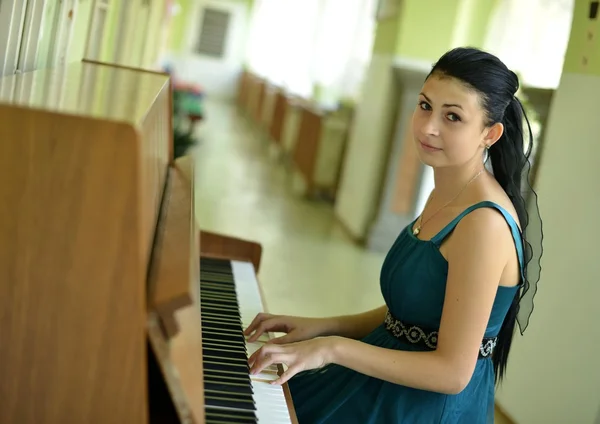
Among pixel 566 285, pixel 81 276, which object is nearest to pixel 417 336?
pixel 81 276

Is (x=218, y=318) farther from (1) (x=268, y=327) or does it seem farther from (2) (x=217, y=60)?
(2) (x=217, y=60)

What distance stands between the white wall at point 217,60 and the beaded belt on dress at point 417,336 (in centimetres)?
1923

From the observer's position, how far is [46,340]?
100 cm

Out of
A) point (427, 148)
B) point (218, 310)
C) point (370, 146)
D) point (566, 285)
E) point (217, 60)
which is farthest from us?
point (217, 60)

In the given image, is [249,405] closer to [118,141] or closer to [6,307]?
[6,307]

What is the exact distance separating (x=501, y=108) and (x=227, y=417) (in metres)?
0.86

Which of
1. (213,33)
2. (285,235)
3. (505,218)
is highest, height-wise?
(213,33)

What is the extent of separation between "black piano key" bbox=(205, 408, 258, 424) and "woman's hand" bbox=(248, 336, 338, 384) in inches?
5.6

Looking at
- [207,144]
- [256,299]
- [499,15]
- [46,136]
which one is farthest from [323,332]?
[207,144]

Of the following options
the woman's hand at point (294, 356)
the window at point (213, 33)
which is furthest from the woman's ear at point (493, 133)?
the window at point (213, 33)

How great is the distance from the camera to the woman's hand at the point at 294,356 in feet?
4.81

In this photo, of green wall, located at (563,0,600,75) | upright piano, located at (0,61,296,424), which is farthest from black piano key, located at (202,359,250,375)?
green wall, located at (563,0,600,75)

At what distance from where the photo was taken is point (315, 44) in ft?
36.9

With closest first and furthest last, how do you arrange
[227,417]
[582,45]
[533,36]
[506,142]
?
[227,417] < [506,142] < [582,45] < [533,36]
